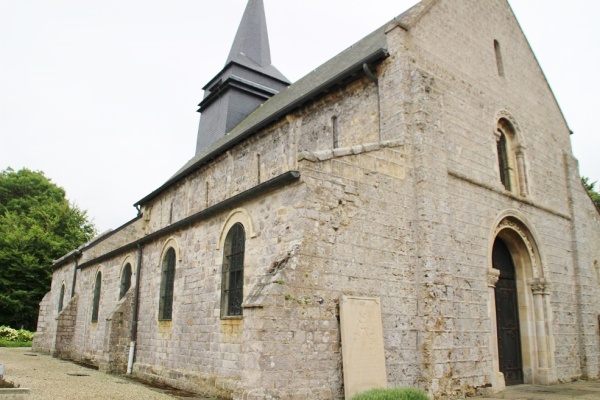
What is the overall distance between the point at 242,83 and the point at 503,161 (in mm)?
15228

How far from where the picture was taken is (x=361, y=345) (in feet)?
25.4

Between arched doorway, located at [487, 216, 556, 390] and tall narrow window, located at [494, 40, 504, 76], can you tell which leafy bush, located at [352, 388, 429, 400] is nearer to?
arched doorway, located at [487, 216, 556, 390]

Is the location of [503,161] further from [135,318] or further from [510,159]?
[135,318]

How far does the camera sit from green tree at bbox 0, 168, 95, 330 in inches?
1172

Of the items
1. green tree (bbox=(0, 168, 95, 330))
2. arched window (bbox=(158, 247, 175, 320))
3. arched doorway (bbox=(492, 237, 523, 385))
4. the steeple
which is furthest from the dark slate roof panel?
green tree (bbox=(0, 168, 95, 330))

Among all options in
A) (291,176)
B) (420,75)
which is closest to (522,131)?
(420,75)

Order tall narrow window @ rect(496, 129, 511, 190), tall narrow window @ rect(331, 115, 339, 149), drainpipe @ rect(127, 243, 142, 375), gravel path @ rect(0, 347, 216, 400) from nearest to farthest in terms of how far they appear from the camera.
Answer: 1. gravel path @ rect(0, 347, 216, 400)
2. tall narrow window @ rect(331, 115, 339, 149)
3. tall narrow window @ rect(496, 129, 511, 190)
4. drainpipe @ rect(127, 243, 142, 375)

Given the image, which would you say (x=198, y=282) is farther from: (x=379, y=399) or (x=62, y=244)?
(x=62, y=244)

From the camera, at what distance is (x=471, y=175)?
10695 mm

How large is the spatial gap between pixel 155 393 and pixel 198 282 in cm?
246

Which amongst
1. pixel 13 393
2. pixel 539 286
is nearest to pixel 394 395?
pixel 13 393

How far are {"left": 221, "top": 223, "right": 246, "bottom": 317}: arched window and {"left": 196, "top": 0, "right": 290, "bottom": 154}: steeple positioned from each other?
45.1ft

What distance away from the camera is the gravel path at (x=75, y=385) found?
9242mm

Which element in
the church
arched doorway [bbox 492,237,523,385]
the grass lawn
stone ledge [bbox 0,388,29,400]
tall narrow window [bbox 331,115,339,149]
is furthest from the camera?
the grass lawn
